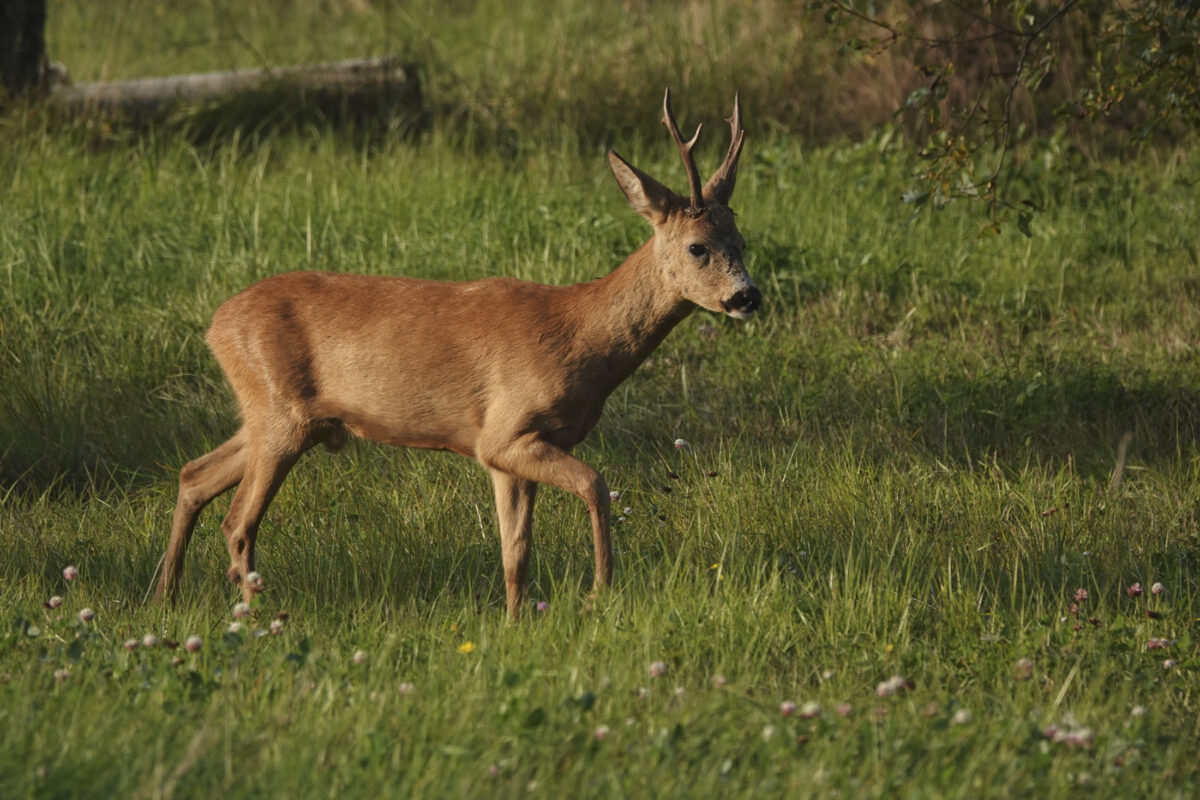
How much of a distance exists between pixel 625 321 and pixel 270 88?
18.4 feet

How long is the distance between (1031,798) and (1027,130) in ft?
22.6

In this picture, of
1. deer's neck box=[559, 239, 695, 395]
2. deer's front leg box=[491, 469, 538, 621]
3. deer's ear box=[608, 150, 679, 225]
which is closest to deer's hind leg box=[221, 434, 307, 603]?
deer's front leg box=[491, 469, 538, 621]

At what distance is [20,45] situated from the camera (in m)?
9.17

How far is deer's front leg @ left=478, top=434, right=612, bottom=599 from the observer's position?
4.62 meters

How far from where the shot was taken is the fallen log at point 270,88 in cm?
943

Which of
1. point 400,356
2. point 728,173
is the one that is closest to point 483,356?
point 400,356

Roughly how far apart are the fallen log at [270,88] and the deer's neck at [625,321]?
17.0 ft

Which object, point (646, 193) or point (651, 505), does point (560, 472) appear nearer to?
point (646, 193)

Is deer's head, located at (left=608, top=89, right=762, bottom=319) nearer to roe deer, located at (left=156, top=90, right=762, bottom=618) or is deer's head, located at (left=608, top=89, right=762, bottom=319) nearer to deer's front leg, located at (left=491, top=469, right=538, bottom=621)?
roe deer, located at (left=156, top=90, right=762, bottom=618)

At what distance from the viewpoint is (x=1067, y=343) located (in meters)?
7.23

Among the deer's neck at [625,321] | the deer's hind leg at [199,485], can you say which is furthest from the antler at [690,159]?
the deer's hind leg at [199,485]

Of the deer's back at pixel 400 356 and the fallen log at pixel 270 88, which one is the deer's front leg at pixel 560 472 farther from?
the fallen log at pixel 270 88

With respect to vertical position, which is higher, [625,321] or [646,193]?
[646,193]

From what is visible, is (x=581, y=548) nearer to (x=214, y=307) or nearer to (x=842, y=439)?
(x=842, y=439)
